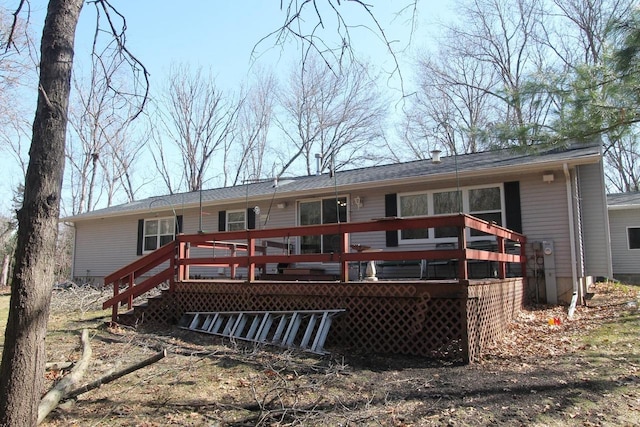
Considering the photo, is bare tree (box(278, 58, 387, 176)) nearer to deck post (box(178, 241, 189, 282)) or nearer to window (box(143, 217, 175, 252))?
window (box(143, 217, 175, 252))

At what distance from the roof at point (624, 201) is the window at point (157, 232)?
1553 cm

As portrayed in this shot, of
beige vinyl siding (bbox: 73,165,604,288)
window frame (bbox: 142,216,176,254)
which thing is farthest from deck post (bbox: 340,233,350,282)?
window frame (bbox: 142,216,176,254)

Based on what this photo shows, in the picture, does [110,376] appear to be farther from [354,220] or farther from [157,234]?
[157,234]

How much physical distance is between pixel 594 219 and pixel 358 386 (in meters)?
7.94

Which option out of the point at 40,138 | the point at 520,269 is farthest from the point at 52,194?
the point at 520,269

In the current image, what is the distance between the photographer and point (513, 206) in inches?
380

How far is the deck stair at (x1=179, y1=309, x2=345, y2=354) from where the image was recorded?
20.2 ft

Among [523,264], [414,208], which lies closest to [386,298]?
[523,264]

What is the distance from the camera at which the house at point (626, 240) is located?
1612cm

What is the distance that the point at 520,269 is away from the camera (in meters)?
9.58

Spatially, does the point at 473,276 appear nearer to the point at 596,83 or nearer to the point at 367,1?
the point at 596,83

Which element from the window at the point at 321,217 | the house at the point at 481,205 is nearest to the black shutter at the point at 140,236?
the house at the point at 481,205

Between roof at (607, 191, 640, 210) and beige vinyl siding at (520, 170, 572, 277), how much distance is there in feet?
29.4

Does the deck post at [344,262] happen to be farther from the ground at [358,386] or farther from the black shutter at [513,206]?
the black shutter at [513,206]
